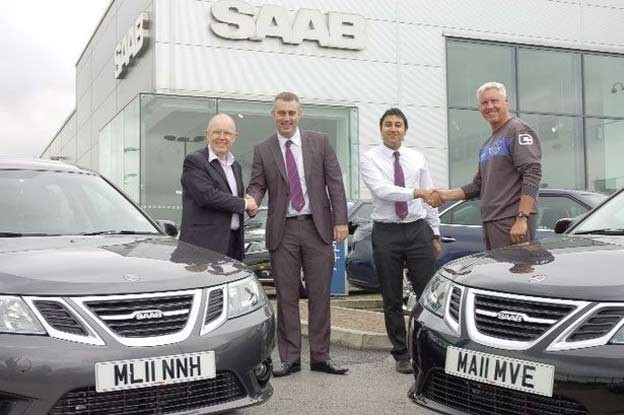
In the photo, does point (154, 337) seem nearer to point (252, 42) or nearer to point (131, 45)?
point (252, 42)

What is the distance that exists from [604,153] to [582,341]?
18239 millimetres

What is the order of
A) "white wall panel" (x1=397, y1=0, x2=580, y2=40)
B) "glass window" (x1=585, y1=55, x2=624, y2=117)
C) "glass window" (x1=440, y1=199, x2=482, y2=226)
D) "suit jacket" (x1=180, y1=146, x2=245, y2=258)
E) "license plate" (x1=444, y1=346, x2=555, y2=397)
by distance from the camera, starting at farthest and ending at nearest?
"glass window" (x1=585, y1=55, x2=624, y2=117) < "white wall panel" (x1=397, y1=0, x2=580, y2=40) < "glass window" (x1=440, y1=199, x2=482, y2=226) < "suit jacket" (x1=180, y1=146, x2=245, y2=258) < "license plate" (x1=444, y1=346, x2=555, y2=397)

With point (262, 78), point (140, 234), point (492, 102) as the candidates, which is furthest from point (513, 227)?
point (262, 78)

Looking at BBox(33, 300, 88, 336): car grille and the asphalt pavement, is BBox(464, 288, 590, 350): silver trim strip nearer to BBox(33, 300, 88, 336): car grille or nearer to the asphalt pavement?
the asphalt pavement

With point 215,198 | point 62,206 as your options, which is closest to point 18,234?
point 62,206

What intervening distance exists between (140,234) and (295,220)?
1.17 metres

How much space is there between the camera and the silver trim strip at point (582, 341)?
8.38 feet

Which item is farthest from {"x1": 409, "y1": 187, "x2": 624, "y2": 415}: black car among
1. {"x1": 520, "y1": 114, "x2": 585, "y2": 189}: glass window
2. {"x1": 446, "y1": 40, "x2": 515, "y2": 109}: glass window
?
{"x1": 520, "y1": 114, "x2": 585, "y2": 189}: glass window

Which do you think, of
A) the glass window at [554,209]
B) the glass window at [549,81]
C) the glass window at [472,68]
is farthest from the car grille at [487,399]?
the glass window at [549,81]

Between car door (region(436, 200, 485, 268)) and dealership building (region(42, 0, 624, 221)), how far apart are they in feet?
21.2

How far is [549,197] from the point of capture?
715 cm

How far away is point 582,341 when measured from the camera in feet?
8.50

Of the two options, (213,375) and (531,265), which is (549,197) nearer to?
(531,265)

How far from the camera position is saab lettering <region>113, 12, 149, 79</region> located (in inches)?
610
